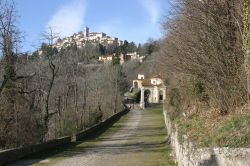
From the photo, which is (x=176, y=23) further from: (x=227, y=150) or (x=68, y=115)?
(x=68, y=115)

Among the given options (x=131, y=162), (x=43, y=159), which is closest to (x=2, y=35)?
(x=43, y=159)

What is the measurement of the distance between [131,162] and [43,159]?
4294mm

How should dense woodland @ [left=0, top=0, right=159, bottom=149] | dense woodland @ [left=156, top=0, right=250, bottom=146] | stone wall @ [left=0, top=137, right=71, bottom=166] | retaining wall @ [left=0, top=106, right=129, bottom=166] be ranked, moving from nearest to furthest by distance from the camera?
dense woodland @ [left=156, top=0, right=250, bottom=146], stone wall @ [left=0, top=137, right=71, bottom=166], retaining wall @ [left=0, top=106, right=129, bottom=166], dense woodland @ [left=0, top=0, right=159, bottom=149]

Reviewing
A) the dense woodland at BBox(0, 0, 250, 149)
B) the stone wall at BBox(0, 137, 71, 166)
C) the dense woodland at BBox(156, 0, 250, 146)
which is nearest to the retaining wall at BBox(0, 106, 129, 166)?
the stone wall at BBox(0, 137, 71, 166)

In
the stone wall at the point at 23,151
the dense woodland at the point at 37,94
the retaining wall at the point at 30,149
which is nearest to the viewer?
the stone wall at the point at 23,151

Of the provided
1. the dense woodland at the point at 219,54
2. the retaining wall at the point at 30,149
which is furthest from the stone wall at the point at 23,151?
the dense woodland at the point at 219,54

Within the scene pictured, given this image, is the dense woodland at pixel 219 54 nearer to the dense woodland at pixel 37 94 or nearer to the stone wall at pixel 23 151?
the stone wall at pixel 23 151

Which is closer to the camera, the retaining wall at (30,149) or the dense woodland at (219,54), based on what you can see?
the dense woodland at (219,54)

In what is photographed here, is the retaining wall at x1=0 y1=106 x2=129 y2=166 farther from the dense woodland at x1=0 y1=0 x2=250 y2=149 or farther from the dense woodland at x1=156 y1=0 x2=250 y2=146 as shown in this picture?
the dense woodland at x1=156 y1=0 x2=250 y2=146

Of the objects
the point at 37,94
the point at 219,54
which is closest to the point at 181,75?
the point at 219,54

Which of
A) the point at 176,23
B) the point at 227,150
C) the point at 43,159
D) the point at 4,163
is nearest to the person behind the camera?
the point at 227,150

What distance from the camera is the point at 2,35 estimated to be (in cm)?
2861

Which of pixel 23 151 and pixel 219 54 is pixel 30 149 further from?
pixel 219 54

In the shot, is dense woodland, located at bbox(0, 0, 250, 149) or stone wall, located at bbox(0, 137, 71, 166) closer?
dense woodland, located at bbox(0, 0, 250, 149)
